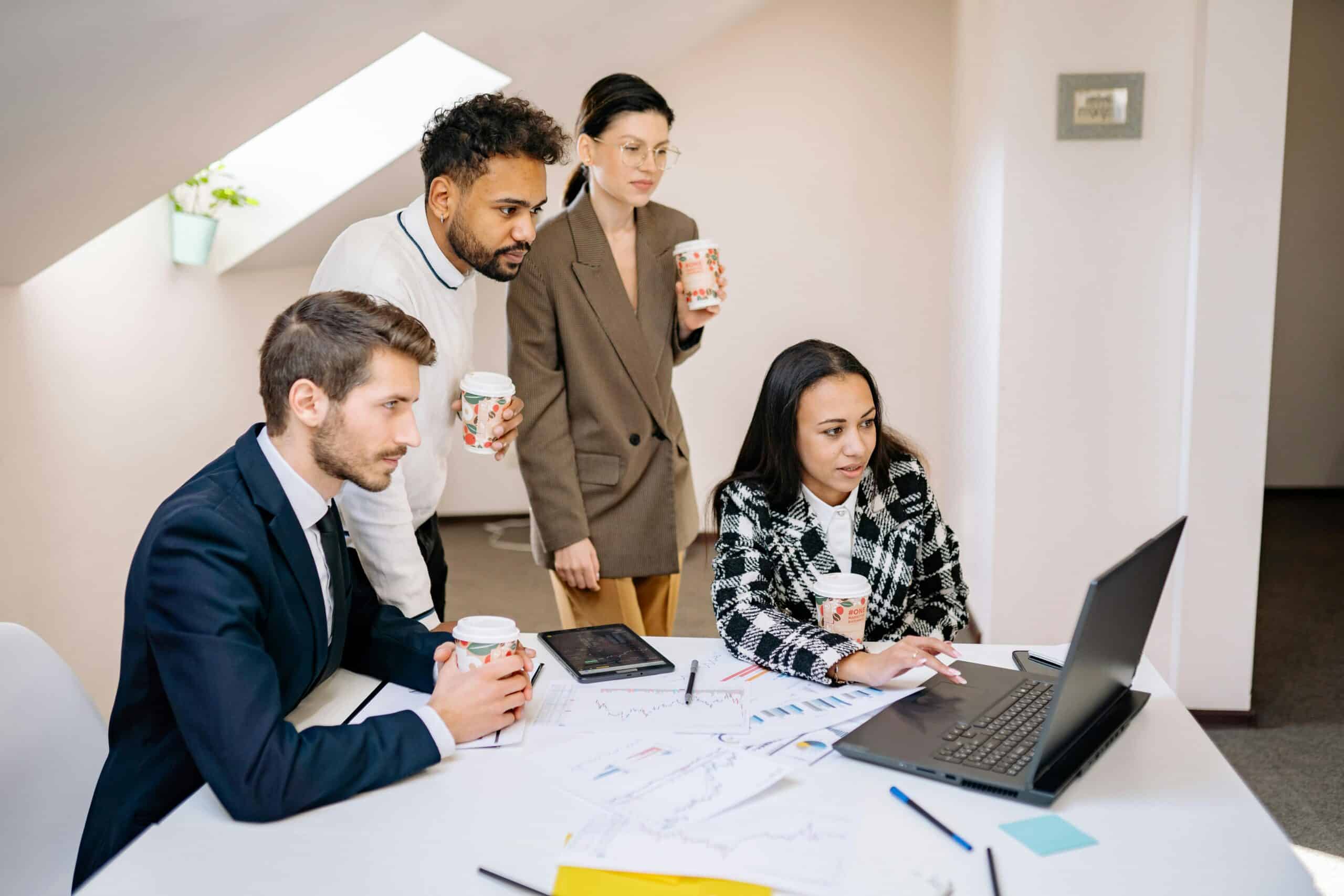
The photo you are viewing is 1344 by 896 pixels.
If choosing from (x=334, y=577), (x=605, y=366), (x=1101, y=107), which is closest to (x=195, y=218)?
(x=605, y=366)

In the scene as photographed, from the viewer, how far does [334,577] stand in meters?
1.54

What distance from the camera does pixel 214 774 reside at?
121 centimetres

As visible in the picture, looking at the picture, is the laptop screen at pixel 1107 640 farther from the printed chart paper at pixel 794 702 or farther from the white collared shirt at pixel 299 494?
the white collared shirt at pixel 299 494

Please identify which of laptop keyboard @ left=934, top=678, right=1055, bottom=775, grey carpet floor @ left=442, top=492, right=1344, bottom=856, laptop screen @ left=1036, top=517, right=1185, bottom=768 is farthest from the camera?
grey carpet floor @ left=442, top=492, right=1344, bottom=856

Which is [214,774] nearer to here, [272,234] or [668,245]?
[668,245]

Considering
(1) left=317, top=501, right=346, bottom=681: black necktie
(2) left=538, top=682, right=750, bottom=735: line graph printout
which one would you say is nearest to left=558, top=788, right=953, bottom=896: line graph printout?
(2) left=538, top=682, right=750, bottom=735: line graph printout

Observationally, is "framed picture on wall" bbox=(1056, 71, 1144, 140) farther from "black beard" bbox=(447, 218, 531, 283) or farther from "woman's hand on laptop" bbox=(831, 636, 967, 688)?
"woman's hand on laptop" bbox=(831, 636, 967, 688)

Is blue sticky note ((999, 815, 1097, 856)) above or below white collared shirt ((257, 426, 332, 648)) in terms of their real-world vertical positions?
below

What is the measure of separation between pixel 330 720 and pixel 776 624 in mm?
659

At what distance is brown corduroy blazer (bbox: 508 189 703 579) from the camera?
7.14 ft

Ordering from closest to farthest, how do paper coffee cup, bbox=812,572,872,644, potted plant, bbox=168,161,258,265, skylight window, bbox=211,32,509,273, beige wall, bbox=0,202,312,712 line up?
paper coffee cup, bbox=812,572,872,644, beige wall, bbox=0,202,312,712, potted plant, bbox=168,161,258,265, skylight window, bbox=211,32,509,273

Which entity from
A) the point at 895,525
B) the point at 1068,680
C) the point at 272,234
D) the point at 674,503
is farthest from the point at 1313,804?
the point at 272,234

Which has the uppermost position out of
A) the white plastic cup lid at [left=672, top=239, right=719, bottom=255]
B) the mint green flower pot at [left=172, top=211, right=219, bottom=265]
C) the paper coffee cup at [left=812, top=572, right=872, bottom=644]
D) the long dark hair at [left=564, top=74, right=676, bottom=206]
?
the long dark hair at [left=564, top=74, right=676, bottom=206]

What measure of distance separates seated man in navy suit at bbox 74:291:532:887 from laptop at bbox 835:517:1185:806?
0.50 metres
